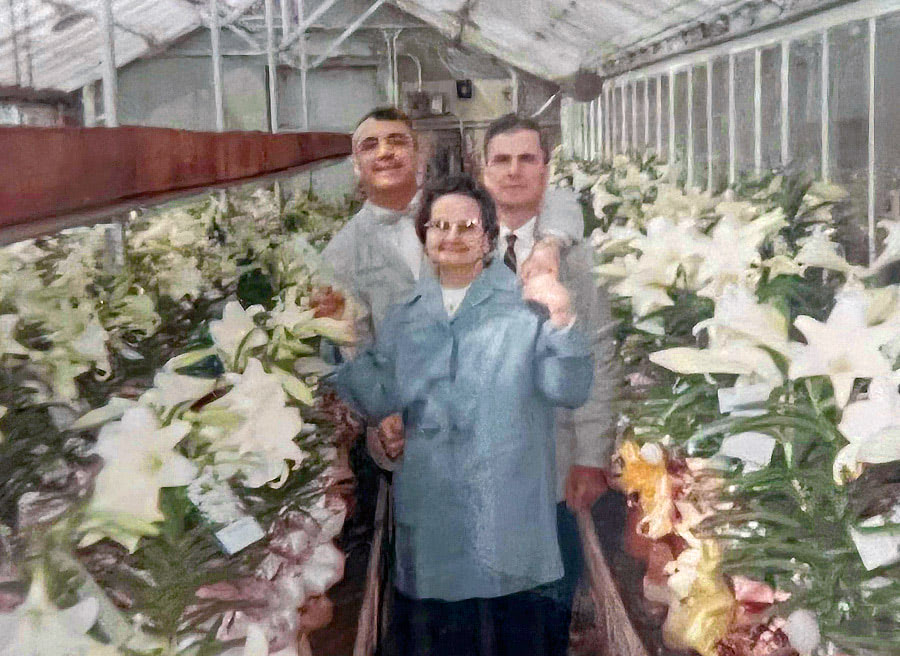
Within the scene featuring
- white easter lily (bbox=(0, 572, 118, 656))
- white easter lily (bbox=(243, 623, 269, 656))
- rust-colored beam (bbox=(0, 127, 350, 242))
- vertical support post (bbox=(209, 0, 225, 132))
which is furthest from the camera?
vertical support post (bbox=(209, 0, 225, 132))

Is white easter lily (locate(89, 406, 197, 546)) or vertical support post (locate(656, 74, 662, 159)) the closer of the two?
white easter lily (locate(89, 406, 197, 546))

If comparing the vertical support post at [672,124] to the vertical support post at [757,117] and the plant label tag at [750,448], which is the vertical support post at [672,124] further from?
the plant label tag at [750,448]

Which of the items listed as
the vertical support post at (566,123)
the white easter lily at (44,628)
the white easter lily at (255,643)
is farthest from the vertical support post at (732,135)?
the white easter lily at (44,628)

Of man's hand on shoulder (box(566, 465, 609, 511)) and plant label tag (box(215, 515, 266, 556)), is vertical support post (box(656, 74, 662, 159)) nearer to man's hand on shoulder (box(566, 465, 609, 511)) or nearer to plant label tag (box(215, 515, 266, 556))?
man's hand on shoulder (box(566, 465, 609, 511))

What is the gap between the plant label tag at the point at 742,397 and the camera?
114 cm

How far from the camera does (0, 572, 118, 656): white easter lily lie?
3.10ft

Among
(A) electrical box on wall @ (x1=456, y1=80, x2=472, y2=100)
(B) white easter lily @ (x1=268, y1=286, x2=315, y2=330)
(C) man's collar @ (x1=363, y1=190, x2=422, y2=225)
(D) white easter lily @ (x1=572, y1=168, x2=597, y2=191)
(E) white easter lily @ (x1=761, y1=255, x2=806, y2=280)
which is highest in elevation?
(A) electrical box on wall @ (x1=456, y1=80, x2=472, y2=100)

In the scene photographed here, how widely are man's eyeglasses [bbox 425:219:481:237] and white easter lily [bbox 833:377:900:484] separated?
47cm

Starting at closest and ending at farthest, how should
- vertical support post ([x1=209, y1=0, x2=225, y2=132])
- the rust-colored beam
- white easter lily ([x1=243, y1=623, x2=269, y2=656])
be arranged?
1. the rust-colored beam
2. white easter lily ([x1=243, y1=623, x2=269, y2=656])
3. vertical support post ([x1=209, y1=0, x2=225, y2=132])

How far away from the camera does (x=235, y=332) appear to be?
1146mm

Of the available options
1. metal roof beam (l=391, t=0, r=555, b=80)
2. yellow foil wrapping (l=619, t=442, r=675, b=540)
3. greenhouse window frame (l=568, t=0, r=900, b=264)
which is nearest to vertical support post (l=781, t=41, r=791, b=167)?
greenhouse window frame (l=568, t=0, r=900, b=264)

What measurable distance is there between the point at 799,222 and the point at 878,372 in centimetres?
23

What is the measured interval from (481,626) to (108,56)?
79cm

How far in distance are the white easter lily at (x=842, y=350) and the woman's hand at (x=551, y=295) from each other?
10.3 inches
